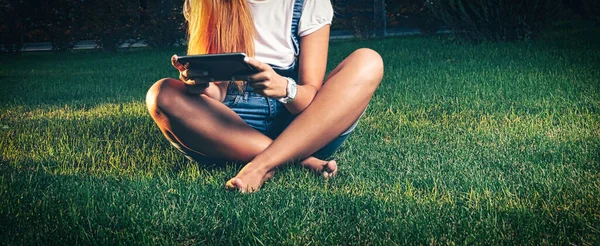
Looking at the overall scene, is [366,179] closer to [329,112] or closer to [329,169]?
[329,169]

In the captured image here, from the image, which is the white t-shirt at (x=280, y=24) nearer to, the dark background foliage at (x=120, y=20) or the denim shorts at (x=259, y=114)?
the denim shorts at (x=259, y=114)

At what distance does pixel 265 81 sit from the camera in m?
2.70

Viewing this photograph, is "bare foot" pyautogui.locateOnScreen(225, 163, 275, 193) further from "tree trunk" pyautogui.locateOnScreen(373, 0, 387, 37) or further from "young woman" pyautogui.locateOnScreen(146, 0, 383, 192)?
"tree trunk" pyautogui.locateOnScreen(373, 0, 387, 37)

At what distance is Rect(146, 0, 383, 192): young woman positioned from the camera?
9.77ft

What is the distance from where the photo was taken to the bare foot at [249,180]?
274 centimetres

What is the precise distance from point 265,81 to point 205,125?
20.1 inches

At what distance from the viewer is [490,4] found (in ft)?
32.2

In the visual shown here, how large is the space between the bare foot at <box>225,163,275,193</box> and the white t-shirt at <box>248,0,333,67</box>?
0.63 meters

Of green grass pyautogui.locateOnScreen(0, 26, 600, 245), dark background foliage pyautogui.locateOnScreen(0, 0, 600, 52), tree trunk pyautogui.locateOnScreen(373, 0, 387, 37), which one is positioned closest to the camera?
green grass pyautogui.locateOnScreen(0, 26, 600, 245)

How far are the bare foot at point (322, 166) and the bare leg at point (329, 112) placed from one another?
0.22 feet

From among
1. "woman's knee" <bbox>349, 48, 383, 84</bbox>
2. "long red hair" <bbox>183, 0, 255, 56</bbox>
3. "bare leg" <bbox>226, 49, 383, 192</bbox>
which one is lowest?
"bare leg" <bbox>226, 49, 383, 192</bbox>

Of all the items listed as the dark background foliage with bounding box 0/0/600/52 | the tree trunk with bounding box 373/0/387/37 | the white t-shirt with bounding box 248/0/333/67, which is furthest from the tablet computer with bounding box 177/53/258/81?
the tree trunk with bounding box 373/0/387/37

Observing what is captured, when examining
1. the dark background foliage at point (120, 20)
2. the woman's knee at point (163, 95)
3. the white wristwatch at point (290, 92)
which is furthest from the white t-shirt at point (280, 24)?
the dark background foliage at point (120, 20)

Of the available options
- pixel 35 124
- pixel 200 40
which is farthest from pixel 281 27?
pixel 35 124
